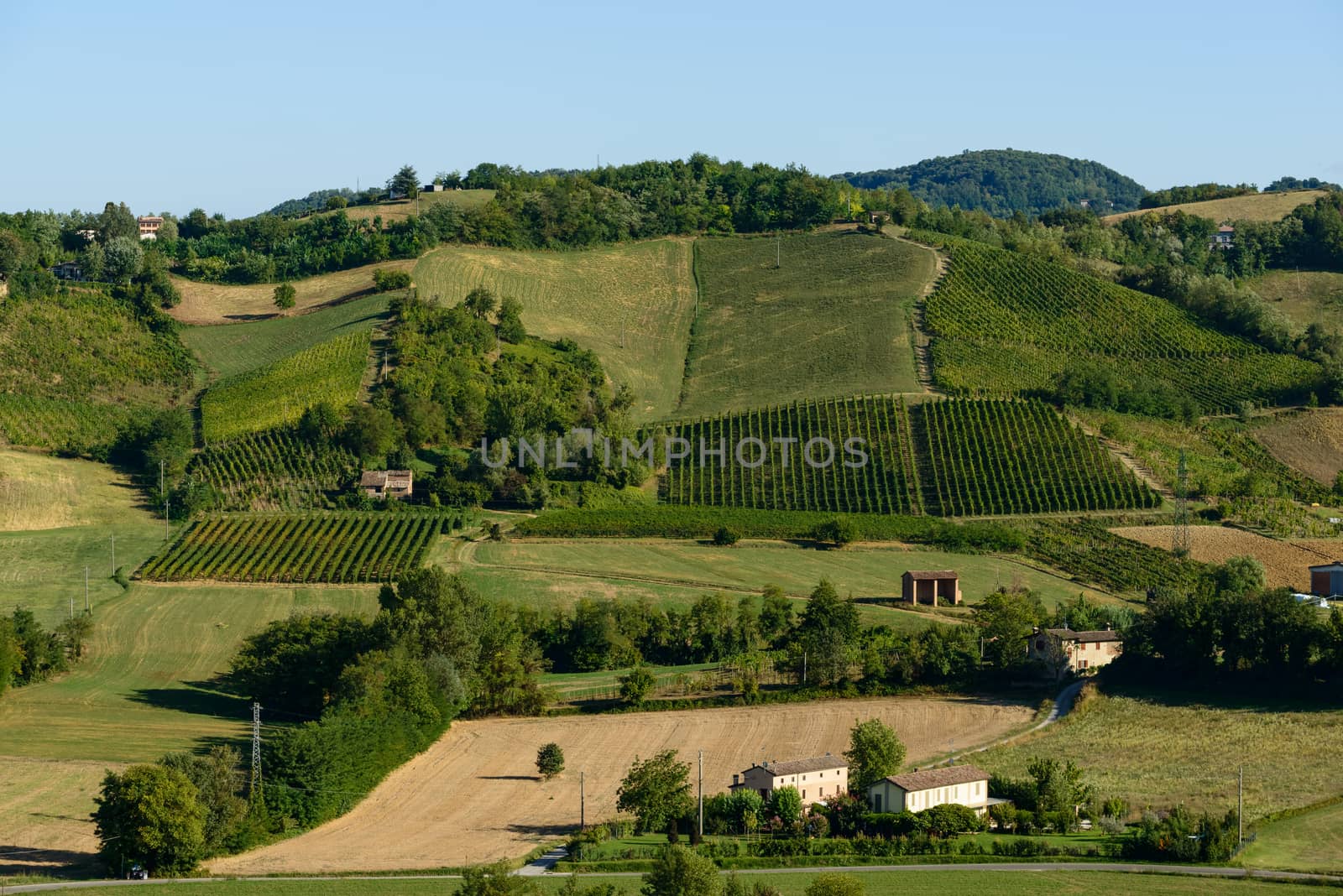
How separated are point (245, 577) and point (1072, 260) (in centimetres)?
8825

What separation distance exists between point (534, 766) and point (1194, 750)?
81.9 feet

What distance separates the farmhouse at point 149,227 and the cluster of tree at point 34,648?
3366 inches

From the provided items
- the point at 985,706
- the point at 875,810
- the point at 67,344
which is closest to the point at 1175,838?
the point at 875,810

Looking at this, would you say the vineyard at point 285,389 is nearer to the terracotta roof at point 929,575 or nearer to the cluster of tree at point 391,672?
the cluster of tree at point 391,672

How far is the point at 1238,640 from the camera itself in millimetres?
74500

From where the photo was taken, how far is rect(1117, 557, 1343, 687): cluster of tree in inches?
2889

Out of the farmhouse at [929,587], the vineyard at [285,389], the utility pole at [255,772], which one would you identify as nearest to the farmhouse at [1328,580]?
the farmhouse at [929,587]

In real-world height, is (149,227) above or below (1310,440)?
above

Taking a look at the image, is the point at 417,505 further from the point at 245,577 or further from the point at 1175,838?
the point at 1175,838

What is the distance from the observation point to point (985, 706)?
75.2m

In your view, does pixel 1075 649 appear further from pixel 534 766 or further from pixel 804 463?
pixel 804 463

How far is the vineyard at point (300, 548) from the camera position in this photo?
93.0m

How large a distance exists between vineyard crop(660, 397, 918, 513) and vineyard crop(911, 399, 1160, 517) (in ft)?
5.73

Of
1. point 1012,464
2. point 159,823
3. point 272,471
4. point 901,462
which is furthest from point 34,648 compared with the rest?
point 1012,464
